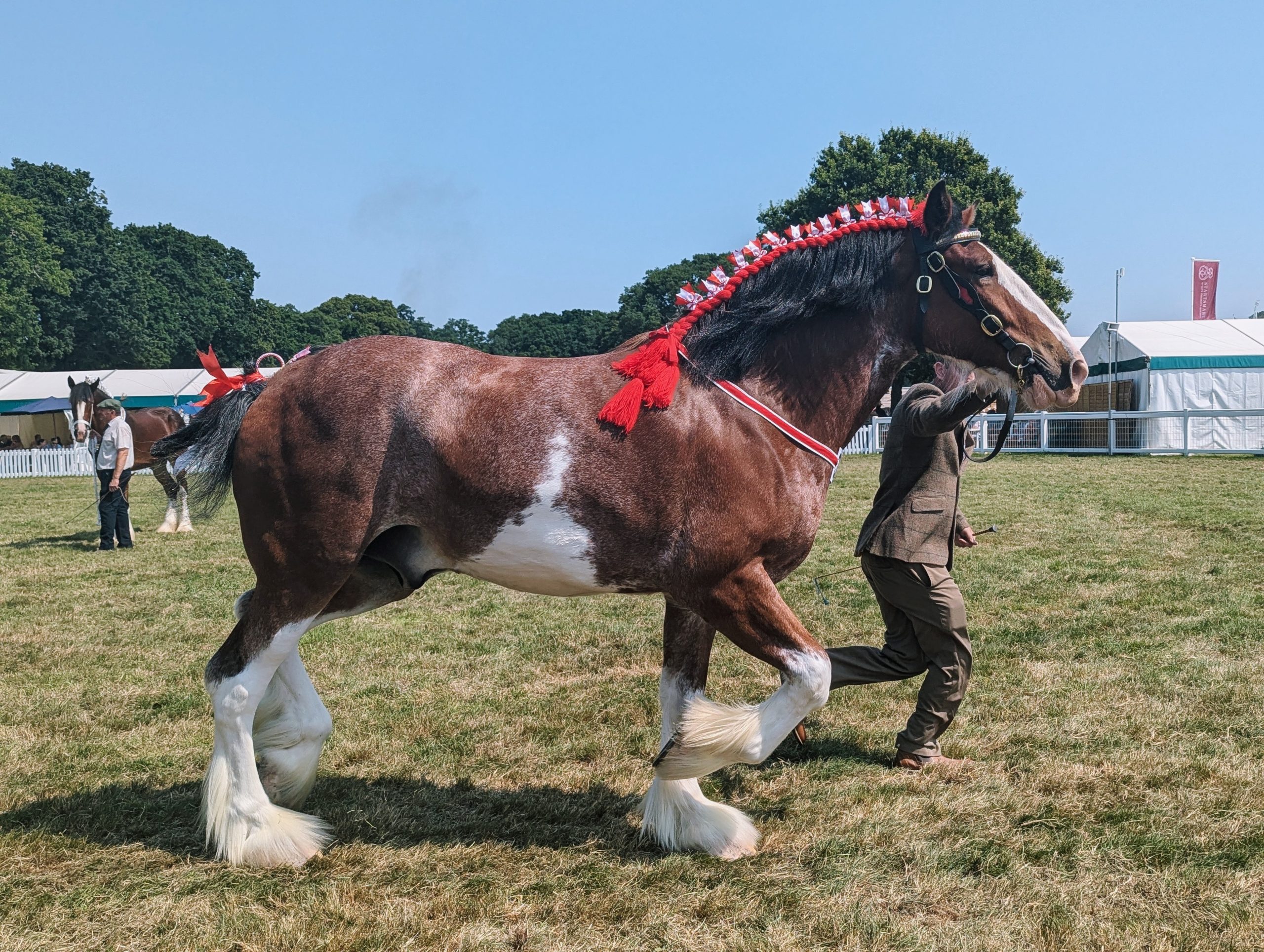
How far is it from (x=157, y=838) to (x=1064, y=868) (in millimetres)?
3621

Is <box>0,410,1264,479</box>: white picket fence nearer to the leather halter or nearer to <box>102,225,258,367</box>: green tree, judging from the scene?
the leather halter

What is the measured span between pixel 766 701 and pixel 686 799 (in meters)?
0.60

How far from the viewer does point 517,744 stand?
505cm

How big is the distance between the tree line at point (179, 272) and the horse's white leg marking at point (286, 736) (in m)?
24.3

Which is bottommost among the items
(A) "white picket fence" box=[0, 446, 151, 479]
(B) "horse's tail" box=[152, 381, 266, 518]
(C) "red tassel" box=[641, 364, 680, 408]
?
(A) "white picket fence" box=[0, 446, 151, 479]

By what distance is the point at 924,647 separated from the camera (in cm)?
462

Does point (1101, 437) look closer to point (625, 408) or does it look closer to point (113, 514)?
point (113, 514)

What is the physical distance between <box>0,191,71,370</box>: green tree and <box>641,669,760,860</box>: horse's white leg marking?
52.6 metres

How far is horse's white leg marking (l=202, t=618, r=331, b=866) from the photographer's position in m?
3.65

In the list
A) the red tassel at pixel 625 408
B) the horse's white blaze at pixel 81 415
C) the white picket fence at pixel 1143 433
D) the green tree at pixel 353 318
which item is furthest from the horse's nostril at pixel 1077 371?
the green tree at pixel 353 318

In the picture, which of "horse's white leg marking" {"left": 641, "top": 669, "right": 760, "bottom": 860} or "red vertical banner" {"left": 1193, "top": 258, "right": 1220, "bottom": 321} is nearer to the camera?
"horse's white leg marking" {"left": 641, "top": 669, "right": 760, "bottom": 860}

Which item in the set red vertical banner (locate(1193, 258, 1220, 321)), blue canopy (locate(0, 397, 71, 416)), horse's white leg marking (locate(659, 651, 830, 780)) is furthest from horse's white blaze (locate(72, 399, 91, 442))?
red vertical banner (locate(1193, 258, 1220, 321))

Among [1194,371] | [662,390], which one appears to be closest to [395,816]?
[662,390]

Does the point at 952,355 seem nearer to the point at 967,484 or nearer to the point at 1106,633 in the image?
the point at 1106,633
